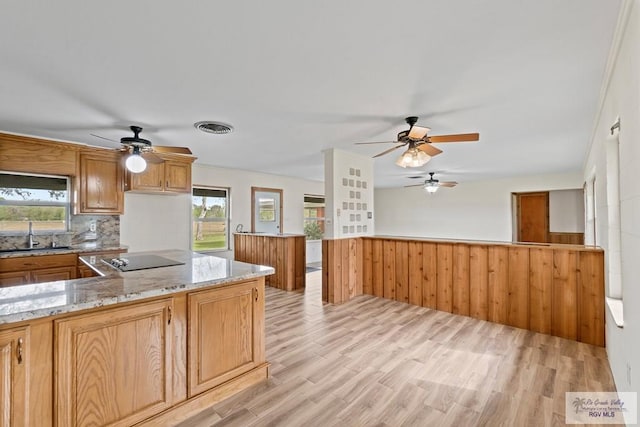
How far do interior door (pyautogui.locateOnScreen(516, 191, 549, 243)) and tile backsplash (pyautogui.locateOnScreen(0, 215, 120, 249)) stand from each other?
8.81 meters

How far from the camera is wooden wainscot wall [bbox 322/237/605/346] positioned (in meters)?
3.00

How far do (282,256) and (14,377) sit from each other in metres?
3.93

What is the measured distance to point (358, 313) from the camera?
3.88 m

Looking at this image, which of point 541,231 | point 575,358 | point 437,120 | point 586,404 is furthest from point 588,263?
point 541,231

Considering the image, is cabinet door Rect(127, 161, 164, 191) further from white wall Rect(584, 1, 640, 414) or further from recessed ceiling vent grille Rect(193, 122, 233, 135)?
white wall Rect(584, 1, 640, 414)

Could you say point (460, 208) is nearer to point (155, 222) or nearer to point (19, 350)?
point (155, 222)

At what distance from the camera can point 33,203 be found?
155 inches

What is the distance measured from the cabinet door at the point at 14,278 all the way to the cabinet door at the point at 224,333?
2940 millimetres

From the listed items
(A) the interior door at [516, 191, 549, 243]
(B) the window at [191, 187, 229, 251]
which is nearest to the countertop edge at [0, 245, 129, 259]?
(B) the window at [191, 187, 229, 251]

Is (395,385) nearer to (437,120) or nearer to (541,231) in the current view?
(437,120)

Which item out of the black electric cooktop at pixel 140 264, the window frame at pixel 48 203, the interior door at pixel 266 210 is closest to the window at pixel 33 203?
the window frame at pixel 48 203

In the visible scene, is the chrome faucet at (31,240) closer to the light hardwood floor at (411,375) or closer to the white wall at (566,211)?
the light hardwood floor at (411,375)

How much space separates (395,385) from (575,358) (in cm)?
175
